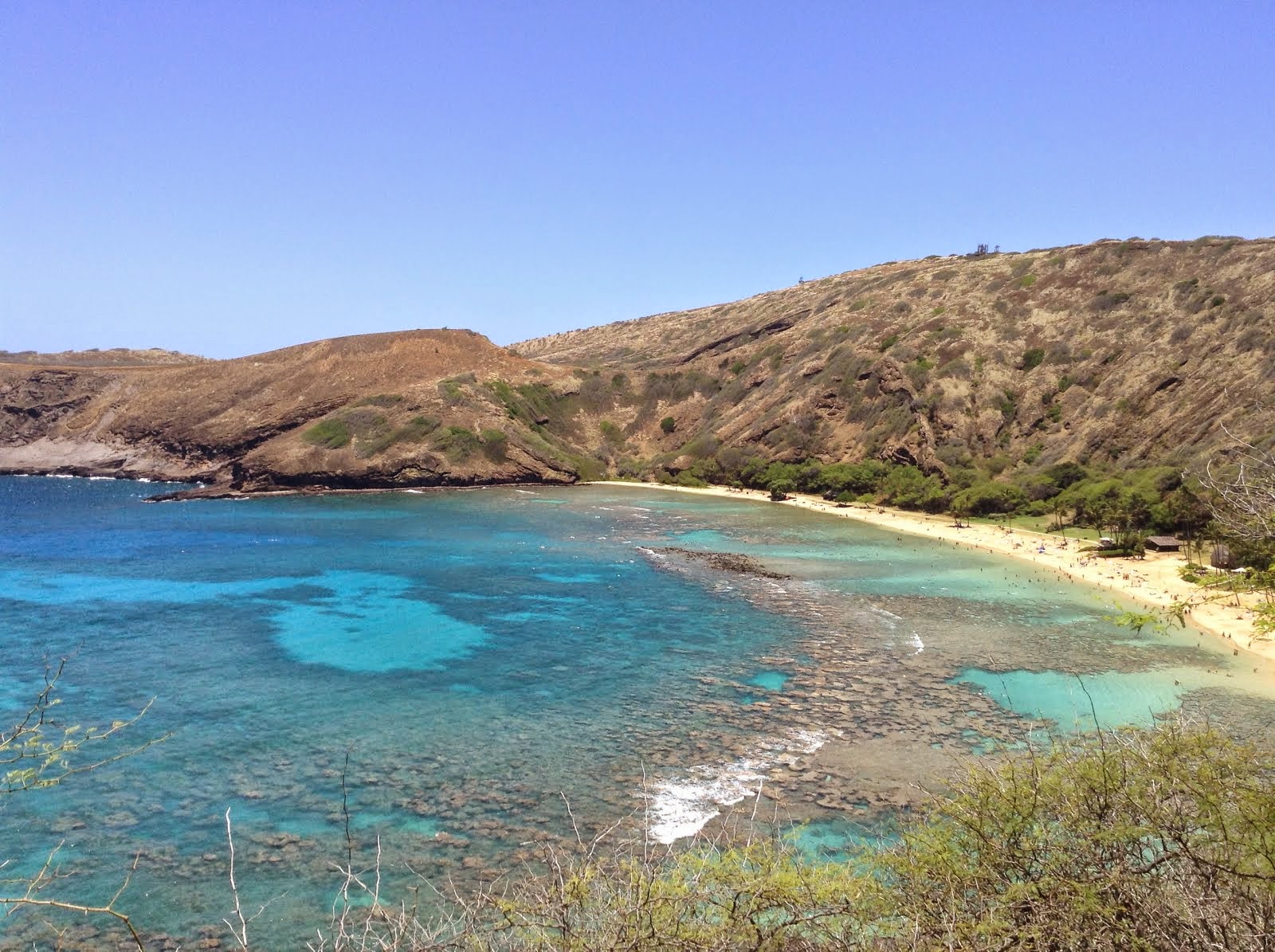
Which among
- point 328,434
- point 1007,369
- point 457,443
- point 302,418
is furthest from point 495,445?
point 1007,369

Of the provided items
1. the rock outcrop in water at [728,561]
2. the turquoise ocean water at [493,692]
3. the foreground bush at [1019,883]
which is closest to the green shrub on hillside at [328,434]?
the turquoise ocean water at [493,692]

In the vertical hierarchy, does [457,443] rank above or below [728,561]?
above

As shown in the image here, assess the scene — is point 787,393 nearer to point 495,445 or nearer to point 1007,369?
point 1007,369

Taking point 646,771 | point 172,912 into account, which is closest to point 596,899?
point 172,912

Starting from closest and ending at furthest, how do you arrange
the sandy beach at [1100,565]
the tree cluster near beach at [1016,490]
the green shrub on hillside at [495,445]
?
the sandy beach at [1100,565]
the tree cluster near beach at [1016,490]
the green shrub on hillside at [495,445]

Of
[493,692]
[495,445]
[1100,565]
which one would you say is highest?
[495,445]

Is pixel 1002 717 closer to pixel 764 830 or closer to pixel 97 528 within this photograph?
pixel 764 830

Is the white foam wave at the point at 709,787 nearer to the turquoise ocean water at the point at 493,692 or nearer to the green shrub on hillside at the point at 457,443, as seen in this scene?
the turquoise ocean water at the point at 493,692

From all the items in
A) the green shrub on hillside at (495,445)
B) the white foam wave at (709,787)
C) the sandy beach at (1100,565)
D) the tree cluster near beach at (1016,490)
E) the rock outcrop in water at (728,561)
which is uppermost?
the green shrub on hillside at (495,445)
